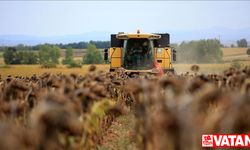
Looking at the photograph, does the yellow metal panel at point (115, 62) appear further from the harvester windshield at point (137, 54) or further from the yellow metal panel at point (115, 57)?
the harvester windshield at point (137, 54)

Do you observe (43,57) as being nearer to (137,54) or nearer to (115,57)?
(115,57)

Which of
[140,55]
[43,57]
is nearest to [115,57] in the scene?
[140,55]

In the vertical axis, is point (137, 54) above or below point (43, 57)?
above

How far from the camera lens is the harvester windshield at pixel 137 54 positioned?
20297 millimetres

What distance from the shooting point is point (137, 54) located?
20.6 m

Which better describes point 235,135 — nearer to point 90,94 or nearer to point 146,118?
point 146,118

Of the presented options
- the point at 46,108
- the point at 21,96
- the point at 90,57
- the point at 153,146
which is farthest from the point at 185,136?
the point at 90,57

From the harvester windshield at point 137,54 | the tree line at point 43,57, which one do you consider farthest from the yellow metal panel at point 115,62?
the tree line at point 43,57

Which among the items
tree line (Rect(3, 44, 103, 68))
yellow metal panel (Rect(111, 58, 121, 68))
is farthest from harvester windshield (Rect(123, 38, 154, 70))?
tree line (Rect(3, 44, 103, 68))

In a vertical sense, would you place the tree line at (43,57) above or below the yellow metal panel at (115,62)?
below

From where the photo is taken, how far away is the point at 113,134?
38.0ft

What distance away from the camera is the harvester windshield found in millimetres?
20297

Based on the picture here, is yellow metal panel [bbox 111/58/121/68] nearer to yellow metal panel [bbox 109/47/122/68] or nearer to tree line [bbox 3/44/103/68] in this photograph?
yellow metal panel [bbox 109/47/122/68]

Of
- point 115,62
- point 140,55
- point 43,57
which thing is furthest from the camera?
point 43,57
